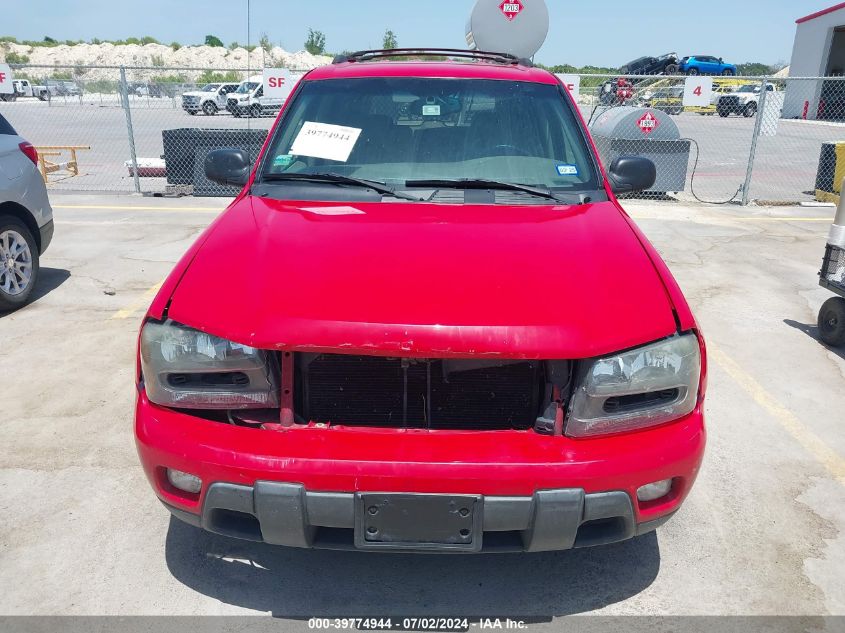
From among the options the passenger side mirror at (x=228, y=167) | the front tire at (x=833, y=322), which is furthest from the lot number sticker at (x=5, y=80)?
the front tire at (x=833, y=322)

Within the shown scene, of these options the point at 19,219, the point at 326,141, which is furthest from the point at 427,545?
the point at 19,219

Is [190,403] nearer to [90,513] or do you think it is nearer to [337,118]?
[90,513]

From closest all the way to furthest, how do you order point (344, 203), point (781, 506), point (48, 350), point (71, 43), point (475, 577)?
point (475, 577) → point (344, 203) → point (781, 506) → point (48, 350) → point (71, 43)

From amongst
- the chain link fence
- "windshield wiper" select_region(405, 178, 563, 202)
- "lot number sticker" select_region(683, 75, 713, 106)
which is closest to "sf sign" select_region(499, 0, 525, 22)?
the chain link fence

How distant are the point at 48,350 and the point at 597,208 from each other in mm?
3861

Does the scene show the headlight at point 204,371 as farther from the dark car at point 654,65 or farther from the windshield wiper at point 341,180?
the dark car at point 654,65

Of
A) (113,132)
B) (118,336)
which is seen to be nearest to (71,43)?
(113,132)

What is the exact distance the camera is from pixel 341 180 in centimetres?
291

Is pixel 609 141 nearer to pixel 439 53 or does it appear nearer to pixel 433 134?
pixel 439 53

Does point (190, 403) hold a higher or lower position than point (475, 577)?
higher

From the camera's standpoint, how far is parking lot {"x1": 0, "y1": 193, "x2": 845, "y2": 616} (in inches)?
94.2

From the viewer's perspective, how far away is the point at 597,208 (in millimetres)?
2770

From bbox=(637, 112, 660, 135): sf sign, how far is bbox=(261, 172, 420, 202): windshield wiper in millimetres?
8878

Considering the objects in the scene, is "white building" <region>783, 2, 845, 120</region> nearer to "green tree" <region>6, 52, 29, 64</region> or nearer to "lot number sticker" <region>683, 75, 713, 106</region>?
"lot number sticker" <region>683, 75, 713, 106</region>
